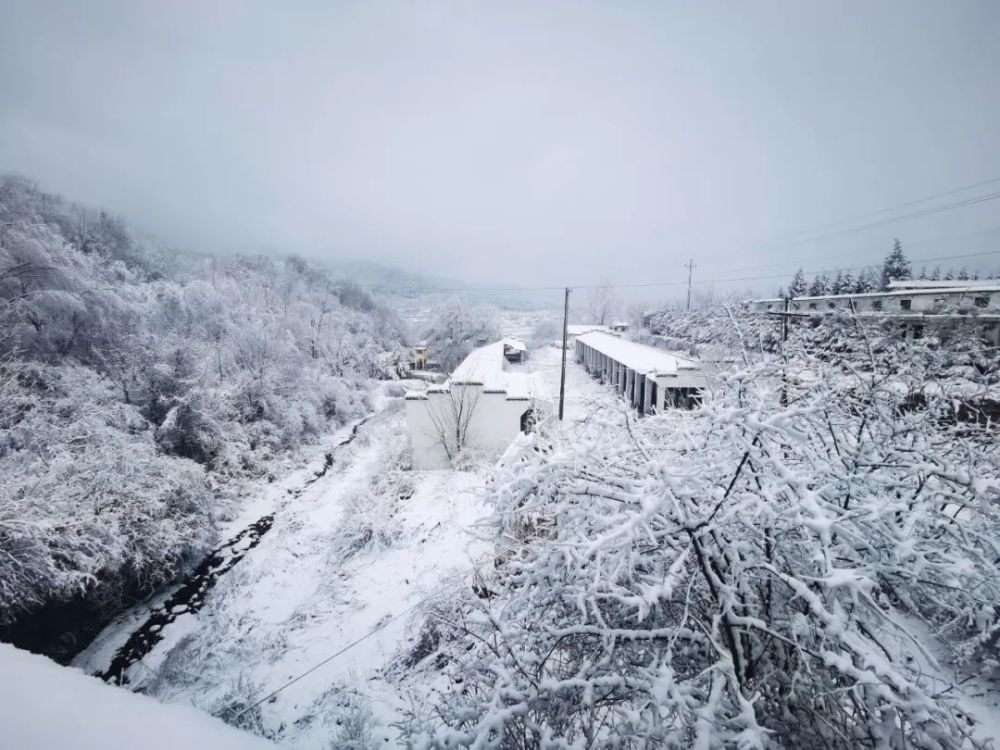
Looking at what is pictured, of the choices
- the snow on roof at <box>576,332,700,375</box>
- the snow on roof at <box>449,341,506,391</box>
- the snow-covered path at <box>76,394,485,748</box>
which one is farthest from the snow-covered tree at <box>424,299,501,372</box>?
the snow-covered path at <box>76,394,485,748</box>

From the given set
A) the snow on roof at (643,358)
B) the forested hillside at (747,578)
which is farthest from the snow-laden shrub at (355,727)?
the snow on roof at (643,358)

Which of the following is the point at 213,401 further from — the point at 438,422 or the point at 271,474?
the point at 438,422

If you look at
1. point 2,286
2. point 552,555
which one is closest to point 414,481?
point 552,555

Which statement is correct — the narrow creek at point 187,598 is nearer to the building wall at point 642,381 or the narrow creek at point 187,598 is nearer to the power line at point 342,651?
the power line at point 342,651

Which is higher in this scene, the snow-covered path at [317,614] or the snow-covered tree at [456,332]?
the snow-covered tree at [456,332]

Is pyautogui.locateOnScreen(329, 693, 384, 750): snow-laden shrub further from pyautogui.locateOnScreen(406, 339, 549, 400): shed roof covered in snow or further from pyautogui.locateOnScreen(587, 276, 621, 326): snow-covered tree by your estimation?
pyautogui.locateOnScreen(587, 276, 621, 326): snow-covered tree
